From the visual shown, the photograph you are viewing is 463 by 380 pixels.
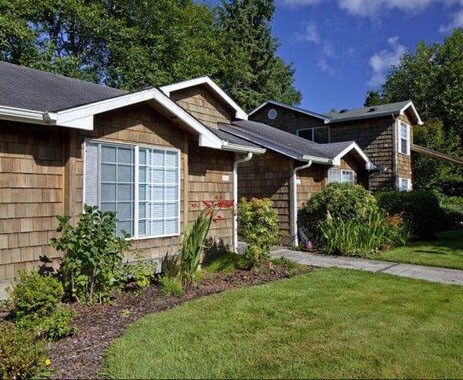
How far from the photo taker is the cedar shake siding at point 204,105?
11952 mm

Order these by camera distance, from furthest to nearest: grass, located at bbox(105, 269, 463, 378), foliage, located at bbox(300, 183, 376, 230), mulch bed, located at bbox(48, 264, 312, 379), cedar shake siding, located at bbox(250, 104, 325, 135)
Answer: cedar shake siding, located at bbox(250, 104, 325, 135) < foliage, located at bbox(300, 183, 376, 230) < mulch bed, located at bbox(48, 264, 312, 379) < grass, located at bbox(105, 269, 463, 378)

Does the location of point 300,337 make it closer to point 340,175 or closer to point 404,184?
point 340,175

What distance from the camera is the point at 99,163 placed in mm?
6758

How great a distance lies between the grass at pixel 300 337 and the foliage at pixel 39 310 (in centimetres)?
76

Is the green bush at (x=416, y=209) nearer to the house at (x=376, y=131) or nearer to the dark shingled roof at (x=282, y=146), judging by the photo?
the dark shingled roof at (x=282, y=146)

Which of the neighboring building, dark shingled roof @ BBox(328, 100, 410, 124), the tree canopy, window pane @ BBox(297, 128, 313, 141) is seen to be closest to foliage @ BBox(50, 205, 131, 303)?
the neighboring building

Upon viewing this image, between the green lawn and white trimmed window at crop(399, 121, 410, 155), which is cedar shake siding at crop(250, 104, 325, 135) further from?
the green lawn

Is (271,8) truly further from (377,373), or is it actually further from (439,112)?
(377,373)

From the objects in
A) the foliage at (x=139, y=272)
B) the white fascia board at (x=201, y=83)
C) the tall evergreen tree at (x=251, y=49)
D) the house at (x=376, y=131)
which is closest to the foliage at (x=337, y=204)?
the white fascia board at (x=201, y=83)

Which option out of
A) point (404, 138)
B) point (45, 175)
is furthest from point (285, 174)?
point (404, 138)

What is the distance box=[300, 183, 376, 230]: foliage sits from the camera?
1188cm

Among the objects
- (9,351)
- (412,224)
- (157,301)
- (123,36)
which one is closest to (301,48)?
(123,36)

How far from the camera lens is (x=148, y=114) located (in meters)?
7.77

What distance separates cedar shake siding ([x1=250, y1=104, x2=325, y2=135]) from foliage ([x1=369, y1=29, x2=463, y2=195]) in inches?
299
